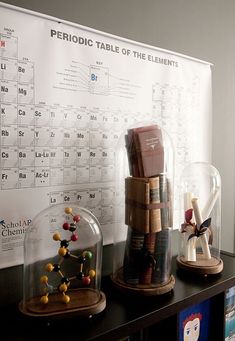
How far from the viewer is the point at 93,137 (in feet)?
3.34

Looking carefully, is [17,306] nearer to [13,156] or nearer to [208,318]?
[13,156]

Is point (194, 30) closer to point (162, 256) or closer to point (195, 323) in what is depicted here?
point (162, 256)

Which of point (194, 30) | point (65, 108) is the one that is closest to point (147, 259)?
point (65, 108)

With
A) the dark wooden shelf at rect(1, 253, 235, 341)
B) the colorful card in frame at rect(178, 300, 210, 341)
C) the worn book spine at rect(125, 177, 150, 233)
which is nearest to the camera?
the dark wooden shelf at rect(1, 253, 235, 341)

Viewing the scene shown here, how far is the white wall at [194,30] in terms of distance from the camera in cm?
99

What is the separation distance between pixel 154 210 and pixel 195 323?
40 centimetres

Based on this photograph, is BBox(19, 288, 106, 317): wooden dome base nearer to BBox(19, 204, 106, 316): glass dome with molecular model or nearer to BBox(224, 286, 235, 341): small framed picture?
BBox(19, 204, 106, 316): glass dome with molecular model

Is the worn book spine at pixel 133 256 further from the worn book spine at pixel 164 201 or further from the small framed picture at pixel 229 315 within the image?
the small framed picture at pixel 229 315

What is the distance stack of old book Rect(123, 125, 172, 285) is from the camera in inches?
33.6

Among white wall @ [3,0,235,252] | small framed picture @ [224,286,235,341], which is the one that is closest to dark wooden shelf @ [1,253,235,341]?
small framed picture @ [224,286,235,341]

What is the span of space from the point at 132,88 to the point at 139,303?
0.64m

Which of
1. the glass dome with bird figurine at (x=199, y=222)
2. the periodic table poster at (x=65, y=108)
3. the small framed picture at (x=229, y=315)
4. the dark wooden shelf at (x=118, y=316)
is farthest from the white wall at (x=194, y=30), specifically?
the dark wooden shelf at (x=118, y=316)

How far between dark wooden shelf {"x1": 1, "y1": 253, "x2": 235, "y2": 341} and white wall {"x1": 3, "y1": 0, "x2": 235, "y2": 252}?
0.60 metres

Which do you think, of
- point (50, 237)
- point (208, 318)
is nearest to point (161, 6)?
point (50, 237)
